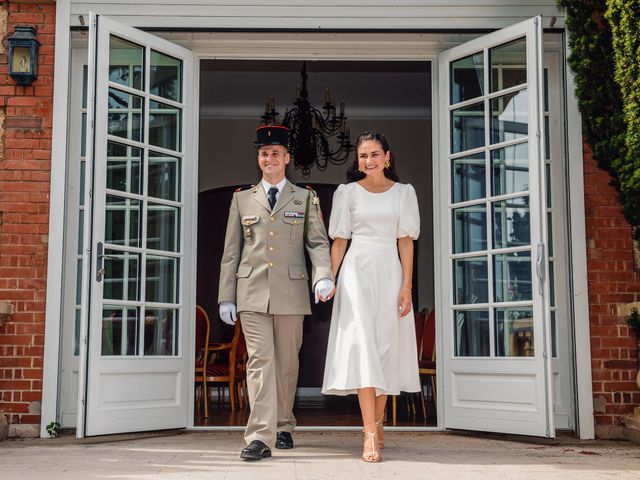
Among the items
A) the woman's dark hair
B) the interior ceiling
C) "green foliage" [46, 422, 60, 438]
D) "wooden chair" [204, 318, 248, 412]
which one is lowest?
"green foliage" [46, 422, 60, 438]

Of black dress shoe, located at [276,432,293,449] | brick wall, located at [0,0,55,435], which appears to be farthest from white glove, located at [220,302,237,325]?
brick wall, located at [0,0,55,435]

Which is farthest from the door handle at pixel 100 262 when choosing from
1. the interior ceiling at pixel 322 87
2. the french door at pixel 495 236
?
the interior ceiling at pixel 322 87

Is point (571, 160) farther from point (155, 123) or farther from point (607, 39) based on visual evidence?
point (155, 123)

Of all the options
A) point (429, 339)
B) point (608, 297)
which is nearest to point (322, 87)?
point (429, 339)

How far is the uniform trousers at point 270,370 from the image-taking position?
4.09 meters

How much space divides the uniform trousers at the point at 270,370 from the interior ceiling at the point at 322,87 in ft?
14.7

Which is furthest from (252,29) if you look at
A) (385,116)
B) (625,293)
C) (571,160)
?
(385,116)

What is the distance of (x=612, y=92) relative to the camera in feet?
15.4

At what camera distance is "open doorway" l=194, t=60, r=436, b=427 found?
934 cm

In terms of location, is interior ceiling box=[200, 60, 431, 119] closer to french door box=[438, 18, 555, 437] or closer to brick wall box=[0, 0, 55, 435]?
french door box=[438, 18, 555, 437]

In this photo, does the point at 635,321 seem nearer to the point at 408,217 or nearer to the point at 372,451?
the point at 408,217

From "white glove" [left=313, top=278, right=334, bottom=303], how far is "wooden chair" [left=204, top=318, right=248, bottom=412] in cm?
269

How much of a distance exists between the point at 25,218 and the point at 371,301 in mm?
2382

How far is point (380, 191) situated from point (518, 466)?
1.59 metres
